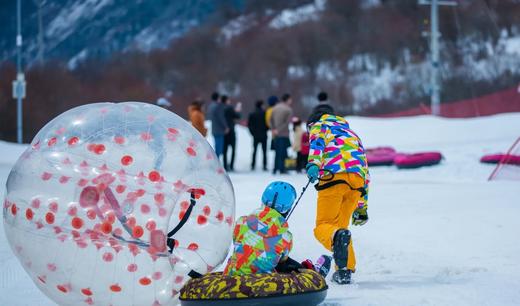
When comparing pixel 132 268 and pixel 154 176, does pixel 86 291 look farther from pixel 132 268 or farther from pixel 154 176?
pixel 154 176

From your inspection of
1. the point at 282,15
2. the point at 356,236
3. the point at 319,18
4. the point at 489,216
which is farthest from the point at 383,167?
the point at 282,15

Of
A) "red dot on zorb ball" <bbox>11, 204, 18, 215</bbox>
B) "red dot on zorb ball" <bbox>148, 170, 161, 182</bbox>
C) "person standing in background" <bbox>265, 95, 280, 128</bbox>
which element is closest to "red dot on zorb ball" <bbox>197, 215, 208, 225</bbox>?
"red dot on zorb ball" <bbox>148, 170, 161, 182</bbox>

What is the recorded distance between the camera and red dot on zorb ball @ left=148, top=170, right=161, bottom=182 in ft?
19.8

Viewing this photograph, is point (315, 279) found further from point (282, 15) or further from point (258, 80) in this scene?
point (282, 15)

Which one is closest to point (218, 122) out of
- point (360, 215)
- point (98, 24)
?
point (360, 215)

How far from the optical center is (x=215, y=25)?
71250 millimetres

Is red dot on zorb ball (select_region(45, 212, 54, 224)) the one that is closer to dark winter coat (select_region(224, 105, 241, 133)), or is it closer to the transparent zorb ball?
the transparent zorb ball

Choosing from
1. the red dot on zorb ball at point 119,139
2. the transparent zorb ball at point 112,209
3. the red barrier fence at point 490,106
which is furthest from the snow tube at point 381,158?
the red dot on zorb ball at point 119,139

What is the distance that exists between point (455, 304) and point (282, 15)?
225 feet

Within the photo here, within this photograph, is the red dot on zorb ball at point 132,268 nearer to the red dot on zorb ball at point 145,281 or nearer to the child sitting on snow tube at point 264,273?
the red dot on zorb ball at point 145,281

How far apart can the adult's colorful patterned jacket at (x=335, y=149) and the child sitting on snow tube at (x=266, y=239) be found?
1.10 meters

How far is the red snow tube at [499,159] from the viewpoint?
17269mm

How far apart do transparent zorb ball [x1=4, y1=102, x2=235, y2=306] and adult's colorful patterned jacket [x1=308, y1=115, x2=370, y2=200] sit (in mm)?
1531

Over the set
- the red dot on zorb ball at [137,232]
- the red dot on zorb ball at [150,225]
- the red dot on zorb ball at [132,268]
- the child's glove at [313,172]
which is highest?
the child's glove at [313,172]
